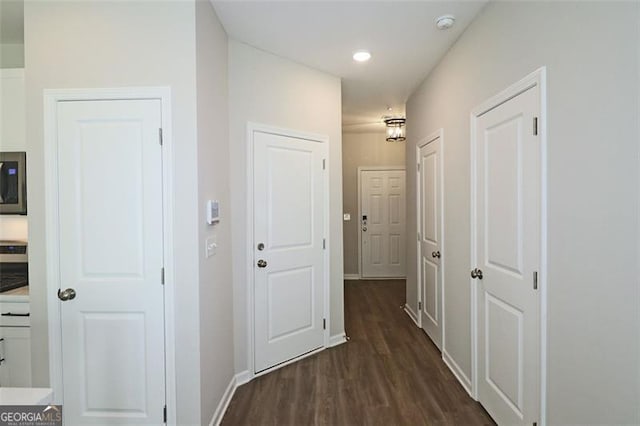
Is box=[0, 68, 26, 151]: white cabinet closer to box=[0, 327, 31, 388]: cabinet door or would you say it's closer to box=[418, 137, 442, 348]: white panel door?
box=[0, 327, 31, 388]: cabinet door

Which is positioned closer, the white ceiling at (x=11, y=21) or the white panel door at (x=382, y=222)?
the white ceiling at (x=11, y=21)

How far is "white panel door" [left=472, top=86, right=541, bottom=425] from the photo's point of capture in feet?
5.43

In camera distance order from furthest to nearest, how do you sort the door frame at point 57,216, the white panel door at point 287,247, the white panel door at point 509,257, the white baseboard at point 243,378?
the white panel door at point 287,247
the white baseboard at point 243,378
the door frame at point 57,216
the white panel door at point 509,257

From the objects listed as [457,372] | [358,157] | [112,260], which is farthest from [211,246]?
[358,157]

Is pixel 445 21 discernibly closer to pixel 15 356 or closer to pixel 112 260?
pixel 112 260

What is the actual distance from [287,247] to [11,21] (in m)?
2.55

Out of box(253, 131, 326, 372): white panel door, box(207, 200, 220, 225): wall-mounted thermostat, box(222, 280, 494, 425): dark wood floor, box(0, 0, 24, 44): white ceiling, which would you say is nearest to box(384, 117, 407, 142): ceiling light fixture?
box(253, 131, 326, 372): white panel door

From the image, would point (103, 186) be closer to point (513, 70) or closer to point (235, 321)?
point (235, 321)

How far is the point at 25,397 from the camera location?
2.86 feet

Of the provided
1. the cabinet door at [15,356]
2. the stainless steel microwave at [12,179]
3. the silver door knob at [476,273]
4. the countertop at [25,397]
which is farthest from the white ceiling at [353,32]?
the cabinet door at [15,356]

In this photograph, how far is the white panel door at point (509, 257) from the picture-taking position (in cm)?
166

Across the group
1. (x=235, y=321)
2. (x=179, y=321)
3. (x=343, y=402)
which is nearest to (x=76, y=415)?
(x=179, y=321)

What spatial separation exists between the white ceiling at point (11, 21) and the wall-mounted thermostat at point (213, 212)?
1.75 meters

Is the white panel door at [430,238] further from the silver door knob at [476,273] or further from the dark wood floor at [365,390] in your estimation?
the silver door knob at [476,273]
